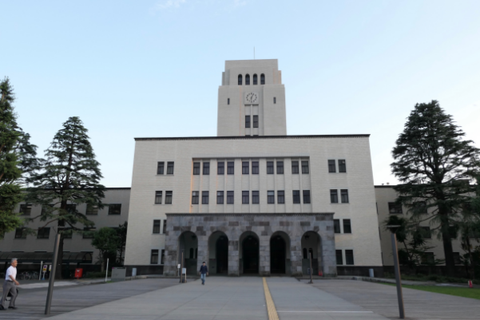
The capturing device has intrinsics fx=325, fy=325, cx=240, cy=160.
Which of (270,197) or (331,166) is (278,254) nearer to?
(270,197)

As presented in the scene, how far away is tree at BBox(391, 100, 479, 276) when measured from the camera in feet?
105

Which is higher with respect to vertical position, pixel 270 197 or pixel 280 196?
Result: pixel 280 196

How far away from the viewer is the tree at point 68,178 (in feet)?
116

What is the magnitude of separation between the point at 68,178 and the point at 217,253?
19.1 m

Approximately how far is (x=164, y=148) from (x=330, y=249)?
23.2 metres

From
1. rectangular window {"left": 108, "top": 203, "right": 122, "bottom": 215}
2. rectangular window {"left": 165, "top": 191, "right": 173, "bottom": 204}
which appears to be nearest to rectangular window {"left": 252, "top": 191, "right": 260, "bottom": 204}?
rectangular window {"left": 165, "top": 191, "right": 173, "bottom": 204}

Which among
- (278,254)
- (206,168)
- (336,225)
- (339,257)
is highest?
(206,168)

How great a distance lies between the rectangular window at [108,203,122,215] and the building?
824 cm

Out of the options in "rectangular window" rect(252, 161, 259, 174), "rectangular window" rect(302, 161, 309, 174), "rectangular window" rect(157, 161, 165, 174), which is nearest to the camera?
"rectangular window" rect(302, 161, 309, 174)

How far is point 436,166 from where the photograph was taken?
112 feet

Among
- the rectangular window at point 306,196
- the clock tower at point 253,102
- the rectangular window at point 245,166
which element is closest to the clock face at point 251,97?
the clock tower at point 253,102

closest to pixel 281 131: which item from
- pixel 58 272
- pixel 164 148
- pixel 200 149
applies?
pixel 200 149

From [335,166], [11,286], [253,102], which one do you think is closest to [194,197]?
[335,166]

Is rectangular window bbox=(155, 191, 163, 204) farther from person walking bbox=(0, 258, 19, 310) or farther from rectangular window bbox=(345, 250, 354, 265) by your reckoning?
person walking bbox=(0, 258, 19, 310)
